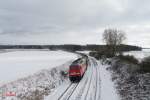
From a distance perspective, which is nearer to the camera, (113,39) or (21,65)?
(21,65)

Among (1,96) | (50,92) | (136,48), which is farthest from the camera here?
(136,48)

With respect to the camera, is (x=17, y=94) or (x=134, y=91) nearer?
(x=17, y=94)

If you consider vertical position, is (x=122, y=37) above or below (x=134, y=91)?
above

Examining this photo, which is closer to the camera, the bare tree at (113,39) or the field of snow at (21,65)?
the field of snow at (21,65)

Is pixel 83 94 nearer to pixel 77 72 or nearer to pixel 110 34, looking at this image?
pixel 77 72

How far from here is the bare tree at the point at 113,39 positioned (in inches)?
3041

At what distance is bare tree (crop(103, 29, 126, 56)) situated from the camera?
77.2 metres

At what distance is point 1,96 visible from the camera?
16.6m

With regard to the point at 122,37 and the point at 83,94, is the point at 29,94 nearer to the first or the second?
the point at 83,94

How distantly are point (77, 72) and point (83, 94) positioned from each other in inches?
→ 332

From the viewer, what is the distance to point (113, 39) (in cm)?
7925

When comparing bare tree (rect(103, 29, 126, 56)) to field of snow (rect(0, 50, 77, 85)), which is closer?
field of snow (rect(0, 50, 77, 85))

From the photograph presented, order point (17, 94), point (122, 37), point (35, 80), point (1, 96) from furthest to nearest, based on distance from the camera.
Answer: point (122, 37), point (35, 80), point (17, 94), point (1, 96)

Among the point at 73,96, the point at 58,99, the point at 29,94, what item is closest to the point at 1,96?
the point at 29,94
